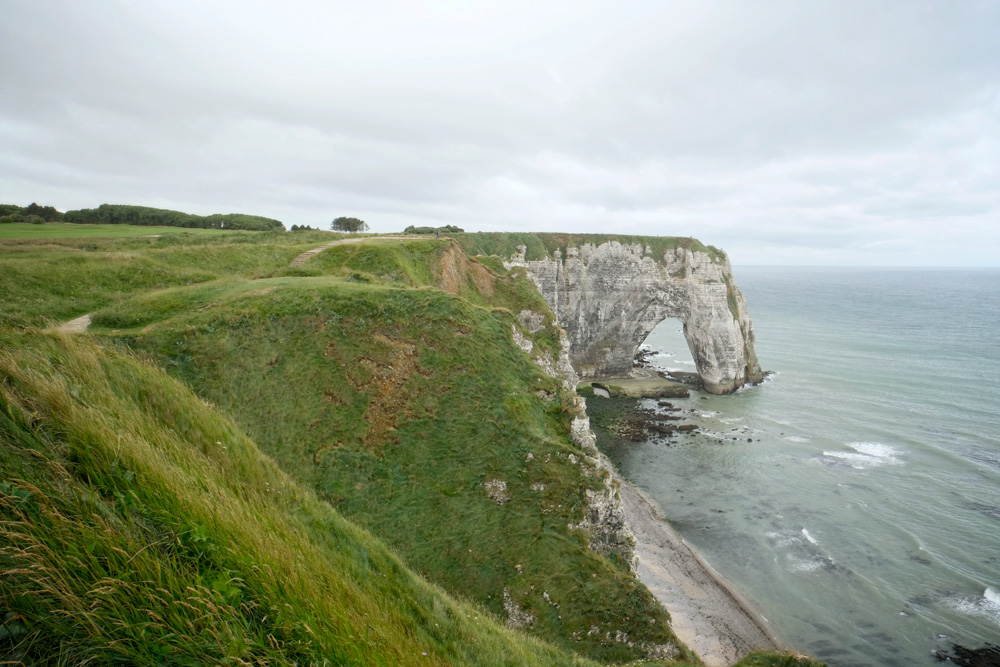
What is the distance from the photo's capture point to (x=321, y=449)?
1784cm

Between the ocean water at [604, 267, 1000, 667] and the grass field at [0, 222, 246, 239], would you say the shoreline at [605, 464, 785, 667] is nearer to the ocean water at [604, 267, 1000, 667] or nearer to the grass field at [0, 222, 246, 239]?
the ocean water at [604, 267, 1000, 667]

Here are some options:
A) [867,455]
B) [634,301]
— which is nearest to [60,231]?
[634,301]

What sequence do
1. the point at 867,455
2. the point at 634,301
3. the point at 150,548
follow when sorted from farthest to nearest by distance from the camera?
the point at 634,301, the point at 867,455, the point at 150,548

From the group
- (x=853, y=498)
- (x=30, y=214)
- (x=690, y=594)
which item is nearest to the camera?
(x=690, y=594)

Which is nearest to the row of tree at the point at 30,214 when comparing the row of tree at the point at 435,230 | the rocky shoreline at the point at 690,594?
the row of tree at the point at 435,230

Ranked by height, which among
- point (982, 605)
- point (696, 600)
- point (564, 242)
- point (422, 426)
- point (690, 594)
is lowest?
point (696, 600)

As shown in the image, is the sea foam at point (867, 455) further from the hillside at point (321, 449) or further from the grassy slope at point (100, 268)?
the grassy slope at point (100, 268)

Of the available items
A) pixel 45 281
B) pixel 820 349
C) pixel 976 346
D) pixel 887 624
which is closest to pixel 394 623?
pixel 45 281

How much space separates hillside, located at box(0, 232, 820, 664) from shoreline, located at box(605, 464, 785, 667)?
28.6 ft

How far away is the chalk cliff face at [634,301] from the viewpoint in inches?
2579

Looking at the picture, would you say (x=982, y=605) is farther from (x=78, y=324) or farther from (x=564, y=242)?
(x=564, y=242)

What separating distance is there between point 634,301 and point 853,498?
127 feet

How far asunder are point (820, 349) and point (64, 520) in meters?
104

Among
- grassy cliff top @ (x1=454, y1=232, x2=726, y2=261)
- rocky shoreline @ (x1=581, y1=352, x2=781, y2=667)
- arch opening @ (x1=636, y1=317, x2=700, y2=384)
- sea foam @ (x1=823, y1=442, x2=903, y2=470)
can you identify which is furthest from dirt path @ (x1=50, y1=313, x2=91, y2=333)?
arch opening @ (x1=636, y1=317, x2=700, y2=384)
